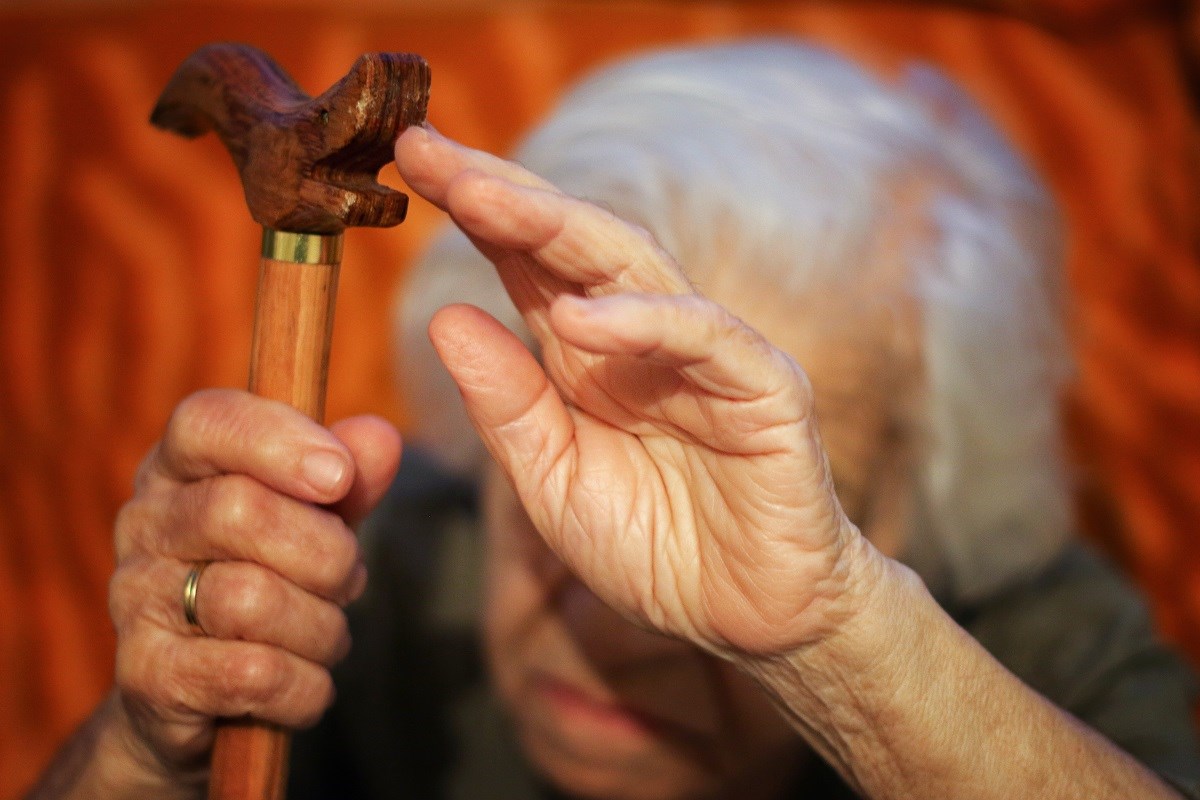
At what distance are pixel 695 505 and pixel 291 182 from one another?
0.25 meters

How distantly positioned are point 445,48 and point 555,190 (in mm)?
1153

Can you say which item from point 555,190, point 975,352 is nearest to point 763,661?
point 555,190

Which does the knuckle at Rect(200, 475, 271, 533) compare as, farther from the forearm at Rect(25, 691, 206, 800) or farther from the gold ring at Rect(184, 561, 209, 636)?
the forearm at Rect(25, 691, 206, 800)

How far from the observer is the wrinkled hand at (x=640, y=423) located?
43 cm

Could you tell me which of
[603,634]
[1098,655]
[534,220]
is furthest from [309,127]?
[1098,655]

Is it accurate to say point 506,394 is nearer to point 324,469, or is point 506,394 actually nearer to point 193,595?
point 324,469

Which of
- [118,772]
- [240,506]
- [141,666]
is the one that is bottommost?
[118,772]

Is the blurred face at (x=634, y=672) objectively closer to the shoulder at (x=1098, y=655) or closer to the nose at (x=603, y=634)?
the nose at (x=603, y=634)

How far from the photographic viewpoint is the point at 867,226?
920 millimetres

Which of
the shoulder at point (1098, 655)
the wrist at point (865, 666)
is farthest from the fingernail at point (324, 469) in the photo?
the shoulder at point (1098, 655)

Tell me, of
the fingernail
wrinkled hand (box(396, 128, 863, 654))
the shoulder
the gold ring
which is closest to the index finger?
wrinkled hand (box(396, 128, 863, 654))

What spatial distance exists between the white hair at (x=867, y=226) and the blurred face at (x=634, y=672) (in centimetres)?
8

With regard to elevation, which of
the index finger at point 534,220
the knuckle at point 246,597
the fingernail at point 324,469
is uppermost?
the index finger at point 534,220

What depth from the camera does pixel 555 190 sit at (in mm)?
456
